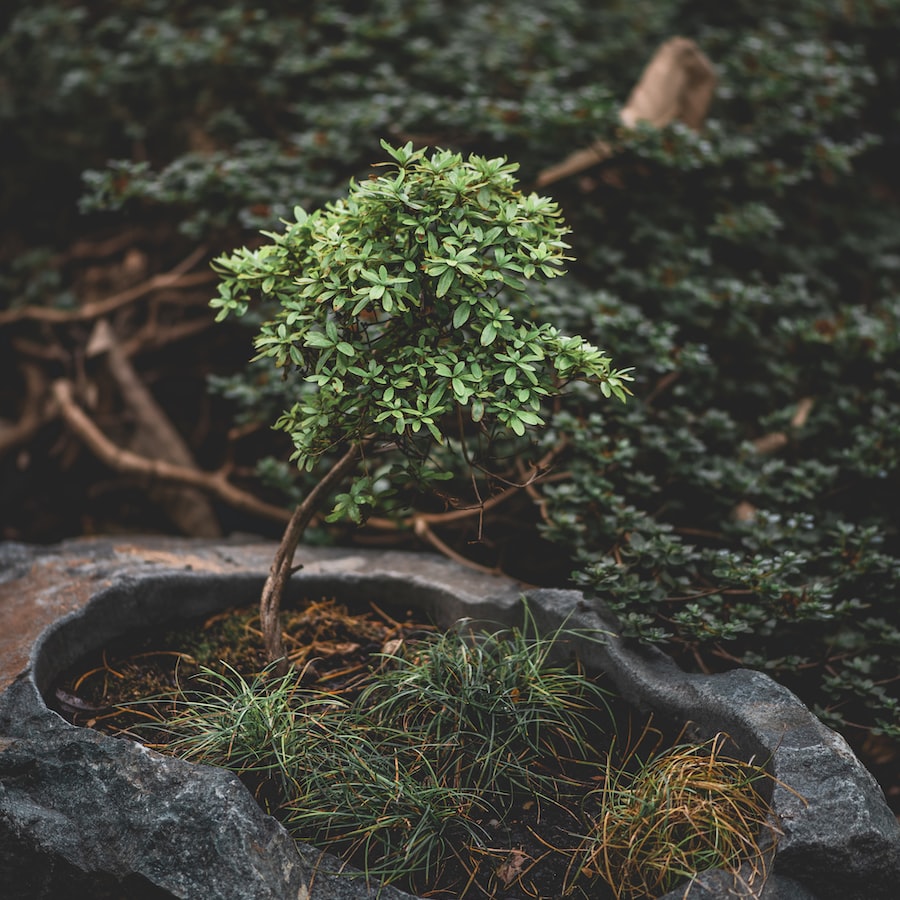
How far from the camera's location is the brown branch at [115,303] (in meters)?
4.58

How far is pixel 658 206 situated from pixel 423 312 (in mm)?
2534

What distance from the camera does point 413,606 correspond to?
2949 millimetres

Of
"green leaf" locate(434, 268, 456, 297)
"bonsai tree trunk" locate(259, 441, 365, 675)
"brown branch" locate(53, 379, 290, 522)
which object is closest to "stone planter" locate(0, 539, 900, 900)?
"bonsai tree trunk" locate(259, 441, 365, 675)

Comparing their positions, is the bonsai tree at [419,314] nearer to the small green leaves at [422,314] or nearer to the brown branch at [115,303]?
the small green leaves at [422,314]

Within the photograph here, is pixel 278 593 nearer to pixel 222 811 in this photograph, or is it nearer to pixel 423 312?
pixel 222 811

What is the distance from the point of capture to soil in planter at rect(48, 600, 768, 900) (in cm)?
206

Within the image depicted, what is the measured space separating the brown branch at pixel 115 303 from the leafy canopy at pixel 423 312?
97.3 inches

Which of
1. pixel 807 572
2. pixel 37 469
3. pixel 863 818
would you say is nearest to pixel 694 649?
pixel 807 572

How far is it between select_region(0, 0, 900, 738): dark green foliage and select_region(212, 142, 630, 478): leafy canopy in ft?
2.69

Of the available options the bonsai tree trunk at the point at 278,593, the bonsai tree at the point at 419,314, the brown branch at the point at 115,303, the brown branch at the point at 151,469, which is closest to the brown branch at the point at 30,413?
the brown branch at the point at 151,469

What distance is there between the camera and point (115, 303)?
478 centimetres

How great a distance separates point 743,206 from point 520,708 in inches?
123

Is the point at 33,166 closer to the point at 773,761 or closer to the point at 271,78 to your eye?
the point at 271,78

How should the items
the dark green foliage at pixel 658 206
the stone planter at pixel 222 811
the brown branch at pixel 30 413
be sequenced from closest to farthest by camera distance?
the stone planter at pixel 222 811
the dark green foliage at pixel 658 206
the brown branch at pixel 30 413
